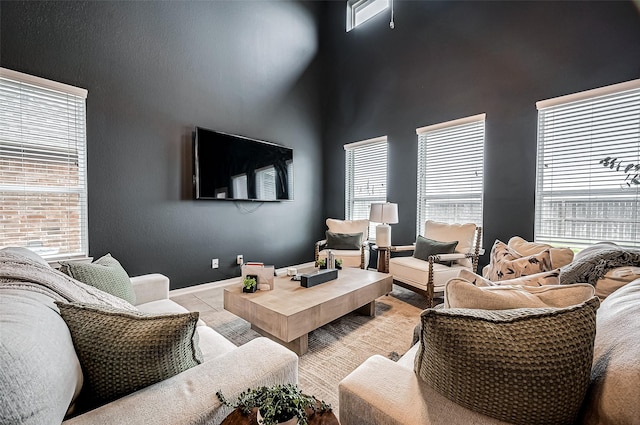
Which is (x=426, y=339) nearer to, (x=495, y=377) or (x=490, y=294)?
(x=495, y=377)

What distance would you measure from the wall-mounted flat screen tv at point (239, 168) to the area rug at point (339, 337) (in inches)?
55.9

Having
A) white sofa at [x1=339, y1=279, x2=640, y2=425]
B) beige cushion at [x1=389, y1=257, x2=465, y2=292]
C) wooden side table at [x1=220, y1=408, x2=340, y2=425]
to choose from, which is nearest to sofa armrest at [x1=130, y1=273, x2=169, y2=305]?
wooden side table at [x1=220, y1=408, x2=340, y2=425]

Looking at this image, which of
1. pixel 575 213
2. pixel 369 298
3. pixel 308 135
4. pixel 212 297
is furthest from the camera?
pixel 308 135

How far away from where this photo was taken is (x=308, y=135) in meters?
4.94

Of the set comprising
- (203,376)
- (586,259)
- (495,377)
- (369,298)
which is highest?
(586,259)

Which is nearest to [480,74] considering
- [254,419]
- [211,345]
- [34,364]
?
[211,345]

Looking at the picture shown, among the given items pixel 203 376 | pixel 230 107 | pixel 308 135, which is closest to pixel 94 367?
pixel 203 376

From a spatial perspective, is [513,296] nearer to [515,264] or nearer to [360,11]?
[515,264]

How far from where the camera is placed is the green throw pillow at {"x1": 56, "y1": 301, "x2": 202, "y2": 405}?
773 millimetres

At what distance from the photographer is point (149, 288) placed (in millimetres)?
2115

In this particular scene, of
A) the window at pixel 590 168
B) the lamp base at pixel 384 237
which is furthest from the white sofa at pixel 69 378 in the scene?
the window at pixel 590 168

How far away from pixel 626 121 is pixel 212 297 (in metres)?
4.58

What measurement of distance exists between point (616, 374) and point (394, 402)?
0.53m

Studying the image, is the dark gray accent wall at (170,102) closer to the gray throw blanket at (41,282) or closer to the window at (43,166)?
the window at (43,166)
